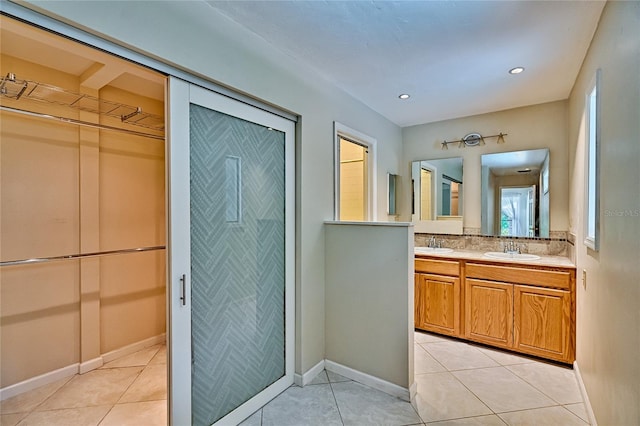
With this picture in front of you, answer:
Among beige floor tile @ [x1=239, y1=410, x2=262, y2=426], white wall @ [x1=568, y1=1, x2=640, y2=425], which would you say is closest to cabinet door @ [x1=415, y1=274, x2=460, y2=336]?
white wall @ [x1=568, y1=1, x2=640, y2=425]

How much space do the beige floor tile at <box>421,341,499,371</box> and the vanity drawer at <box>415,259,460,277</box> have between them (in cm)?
72

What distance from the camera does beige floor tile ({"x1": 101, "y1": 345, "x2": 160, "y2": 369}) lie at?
9.01 feet

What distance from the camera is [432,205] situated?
4.03m

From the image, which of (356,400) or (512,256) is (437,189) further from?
(356,400)

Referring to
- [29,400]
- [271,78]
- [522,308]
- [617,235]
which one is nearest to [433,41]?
[271,78]

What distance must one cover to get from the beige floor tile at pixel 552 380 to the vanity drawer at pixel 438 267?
95cm

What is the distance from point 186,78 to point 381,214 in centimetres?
268

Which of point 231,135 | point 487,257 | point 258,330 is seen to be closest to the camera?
point 231,135

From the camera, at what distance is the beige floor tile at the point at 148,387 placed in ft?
7.47

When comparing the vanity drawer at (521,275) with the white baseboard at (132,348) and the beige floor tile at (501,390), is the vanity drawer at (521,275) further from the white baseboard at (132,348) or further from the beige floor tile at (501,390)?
the white baseboard at (132,348)

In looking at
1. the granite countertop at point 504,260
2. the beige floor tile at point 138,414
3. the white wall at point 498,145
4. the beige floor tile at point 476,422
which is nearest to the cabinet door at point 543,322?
the granite countertop at point 504,260

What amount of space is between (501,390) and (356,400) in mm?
1123

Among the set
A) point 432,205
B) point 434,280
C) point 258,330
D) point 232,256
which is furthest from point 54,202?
point 432,205

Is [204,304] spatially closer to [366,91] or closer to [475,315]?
[366,91]
